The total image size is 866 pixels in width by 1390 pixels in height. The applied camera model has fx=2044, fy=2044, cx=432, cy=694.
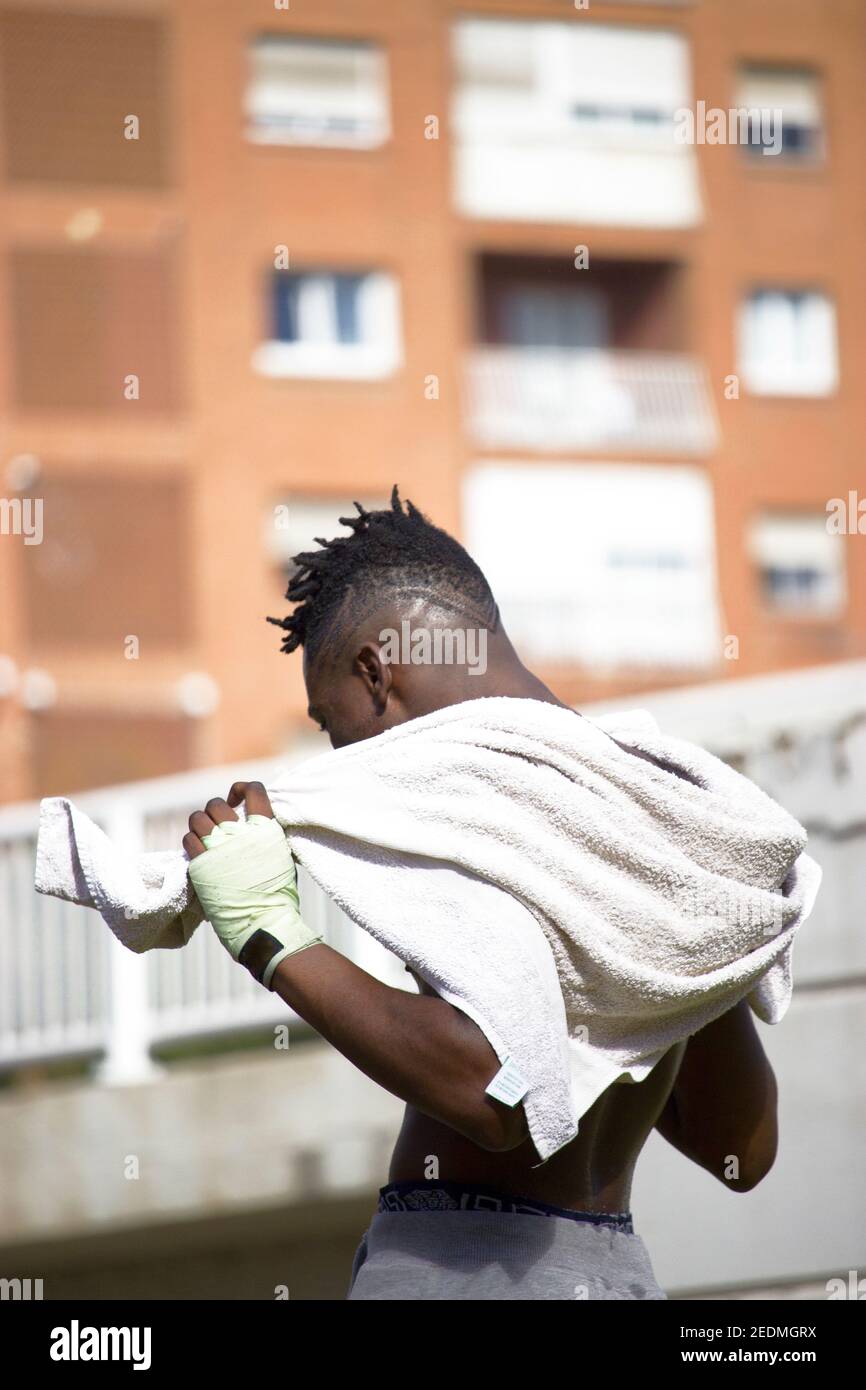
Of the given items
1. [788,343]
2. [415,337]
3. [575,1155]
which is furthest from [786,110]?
[575,1155]

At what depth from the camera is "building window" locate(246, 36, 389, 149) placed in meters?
18.8

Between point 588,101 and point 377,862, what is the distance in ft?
63.3

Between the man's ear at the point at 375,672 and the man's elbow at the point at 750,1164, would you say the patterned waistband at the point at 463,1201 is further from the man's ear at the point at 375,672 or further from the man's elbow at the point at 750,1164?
the man's ear at the point at 375,672

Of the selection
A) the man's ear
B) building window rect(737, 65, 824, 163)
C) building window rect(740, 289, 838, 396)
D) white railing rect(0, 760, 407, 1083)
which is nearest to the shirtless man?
the man's ear

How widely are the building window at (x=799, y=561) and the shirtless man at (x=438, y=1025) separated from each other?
17.4 m

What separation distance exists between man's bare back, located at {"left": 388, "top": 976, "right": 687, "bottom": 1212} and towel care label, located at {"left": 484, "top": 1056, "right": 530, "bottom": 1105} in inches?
7.4

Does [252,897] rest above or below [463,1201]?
above

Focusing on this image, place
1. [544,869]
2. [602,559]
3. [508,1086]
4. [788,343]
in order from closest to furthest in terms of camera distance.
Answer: [508,1086], [544,869], [602,559], [788,343]

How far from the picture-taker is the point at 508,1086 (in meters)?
1.76

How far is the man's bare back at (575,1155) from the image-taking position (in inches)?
78.5

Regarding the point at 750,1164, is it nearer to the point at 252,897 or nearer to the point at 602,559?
the point at 252,897

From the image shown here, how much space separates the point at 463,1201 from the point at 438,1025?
29 cm

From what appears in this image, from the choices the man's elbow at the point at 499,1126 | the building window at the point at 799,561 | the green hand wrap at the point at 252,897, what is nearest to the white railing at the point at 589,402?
the building window at the point at 799,561

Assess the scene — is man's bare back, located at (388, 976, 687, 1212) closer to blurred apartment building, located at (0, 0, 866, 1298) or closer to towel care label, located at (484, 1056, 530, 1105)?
towel care label, located at (484, 1056, 530, 1105)
